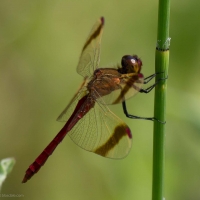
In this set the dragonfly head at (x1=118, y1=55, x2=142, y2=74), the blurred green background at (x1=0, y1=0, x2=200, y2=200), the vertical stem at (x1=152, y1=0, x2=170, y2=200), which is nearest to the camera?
the vertical stem at (x1=152, y1=0, x2=170, y2=200)

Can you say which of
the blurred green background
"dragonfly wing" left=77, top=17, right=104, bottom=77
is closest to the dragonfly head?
"dragonfly wing" left=77, top=17, right=104, bottom=77

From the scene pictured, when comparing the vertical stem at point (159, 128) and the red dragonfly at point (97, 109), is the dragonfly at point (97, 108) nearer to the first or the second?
the red dragonfly at point (97, 109)

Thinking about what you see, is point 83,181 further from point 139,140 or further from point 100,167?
point 139,140

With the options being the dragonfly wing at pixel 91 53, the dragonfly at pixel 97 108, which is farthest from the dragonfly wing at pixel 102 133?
the dragonfly wing at pixel 91 53

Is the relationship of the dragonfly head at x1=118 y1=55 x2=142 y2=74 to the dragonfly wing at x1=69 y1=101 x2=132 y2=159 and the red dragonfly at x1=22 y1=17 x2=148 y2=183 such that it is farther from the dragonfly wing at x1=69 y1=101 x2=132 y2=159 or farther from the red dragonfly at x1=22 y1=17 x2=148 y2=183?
the dragonfly wing at x1=69 y1=101 x2=132 y2=159

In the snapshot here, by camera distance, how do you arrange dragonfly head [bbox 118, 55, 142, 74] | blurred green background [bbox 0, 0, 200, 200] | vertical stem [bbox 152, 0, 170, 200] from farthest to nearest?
blurred green background [bbox 0, 0, 200, 200]
dragonfly head [bbox 118, 55, 142, 74]
vertical stem [bbox 152, 0, 170, 200]

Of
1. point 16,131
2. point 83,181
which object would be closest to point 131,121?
point 83,181
